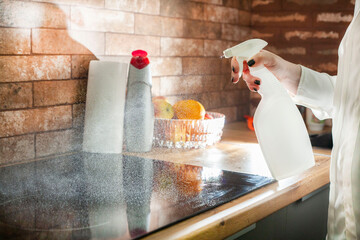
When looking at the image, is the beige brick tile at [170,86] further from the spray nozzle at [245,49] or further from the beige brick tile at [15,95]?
the spray nozzle at [245,49]

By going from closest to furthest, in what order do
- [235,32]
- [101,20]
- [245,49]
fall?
[245,49]
[101,20]
[235,32]

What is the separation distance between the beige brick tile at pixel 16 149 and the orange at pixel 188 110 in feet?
1.67

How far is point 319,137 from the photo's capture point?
1799mm

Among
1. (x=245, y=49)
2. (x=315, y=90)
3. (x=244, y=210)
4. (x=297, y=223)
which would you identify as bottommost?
(x=297, y=223)

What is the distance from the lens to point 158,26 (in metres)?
1.80

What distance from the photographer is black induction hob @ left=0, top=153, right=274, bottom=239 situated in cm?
81

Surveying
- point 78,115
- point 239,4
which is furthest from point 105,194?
point 239,4

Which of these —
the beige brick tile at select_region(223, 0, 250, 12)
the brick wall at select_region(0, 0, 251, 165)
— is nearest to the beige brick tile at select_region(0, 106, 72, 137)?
the brick wall at select_region(0, 0, 251, 165)

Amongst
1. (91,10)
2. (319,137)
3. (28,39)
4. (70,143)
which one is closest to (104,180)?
(70,143)

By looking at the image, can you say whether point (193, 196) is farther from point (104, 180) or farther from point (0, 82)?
point (0, 82)

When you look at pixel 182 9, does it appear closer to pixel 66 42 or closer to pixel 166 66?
pixel 166 66

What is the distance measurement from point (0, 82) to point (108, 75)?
328mm

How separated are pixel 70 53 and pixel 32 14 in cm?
18

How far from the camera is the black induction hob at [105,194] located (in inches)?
31.7
